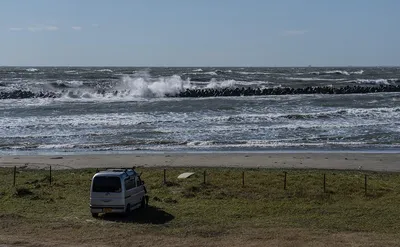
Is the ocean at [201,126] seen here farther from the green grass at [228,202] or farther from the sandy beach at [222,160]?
the green grass at [228,202]

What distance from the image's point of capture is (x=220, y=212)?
1969 centimetres

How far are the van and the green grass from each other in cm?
36

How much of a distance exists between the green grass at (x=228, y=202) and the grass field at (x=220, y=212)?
30mm

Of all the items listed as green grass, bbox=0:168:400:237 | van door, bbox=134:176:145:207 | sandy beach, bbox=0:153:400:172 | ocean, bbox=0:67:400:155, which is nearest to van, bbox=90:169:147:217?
van door, bbox=134:176:145:207

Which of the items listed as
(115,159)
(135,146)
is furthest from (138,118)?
(115,159)

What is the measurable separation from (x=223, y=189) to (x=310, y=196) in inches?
132

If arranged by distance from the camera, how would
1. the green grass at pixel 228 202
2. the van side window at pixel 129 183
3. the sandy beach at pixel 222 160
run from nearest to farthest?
the green grass at pixel 228 202 → the van side window at pixel 129 183 → the sandy beach at pixel 222 160

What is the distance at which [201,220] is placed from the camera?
61.0 ft

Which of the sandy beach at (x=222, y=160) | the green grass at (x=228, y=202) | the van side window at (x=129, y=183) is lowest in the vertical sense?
the sandy beach at (x=222, y=160)

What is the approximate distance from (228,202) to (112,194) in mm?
4261

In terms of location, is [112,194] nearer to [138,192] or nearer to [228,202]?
[138,192]

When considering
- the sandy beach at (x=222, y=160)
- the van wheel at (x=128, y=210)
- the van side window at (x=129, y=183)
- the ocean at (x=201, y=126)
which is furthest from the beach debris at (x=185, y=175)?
the ocean at (x=201, y=126)

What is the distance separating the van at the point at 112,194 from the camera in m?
19.2

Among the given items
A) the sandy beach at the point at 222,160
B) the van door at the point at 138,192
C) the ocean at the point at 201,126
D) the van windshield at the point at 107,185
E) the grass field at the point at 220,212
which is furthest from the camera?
the ocean at the point at 201,126
